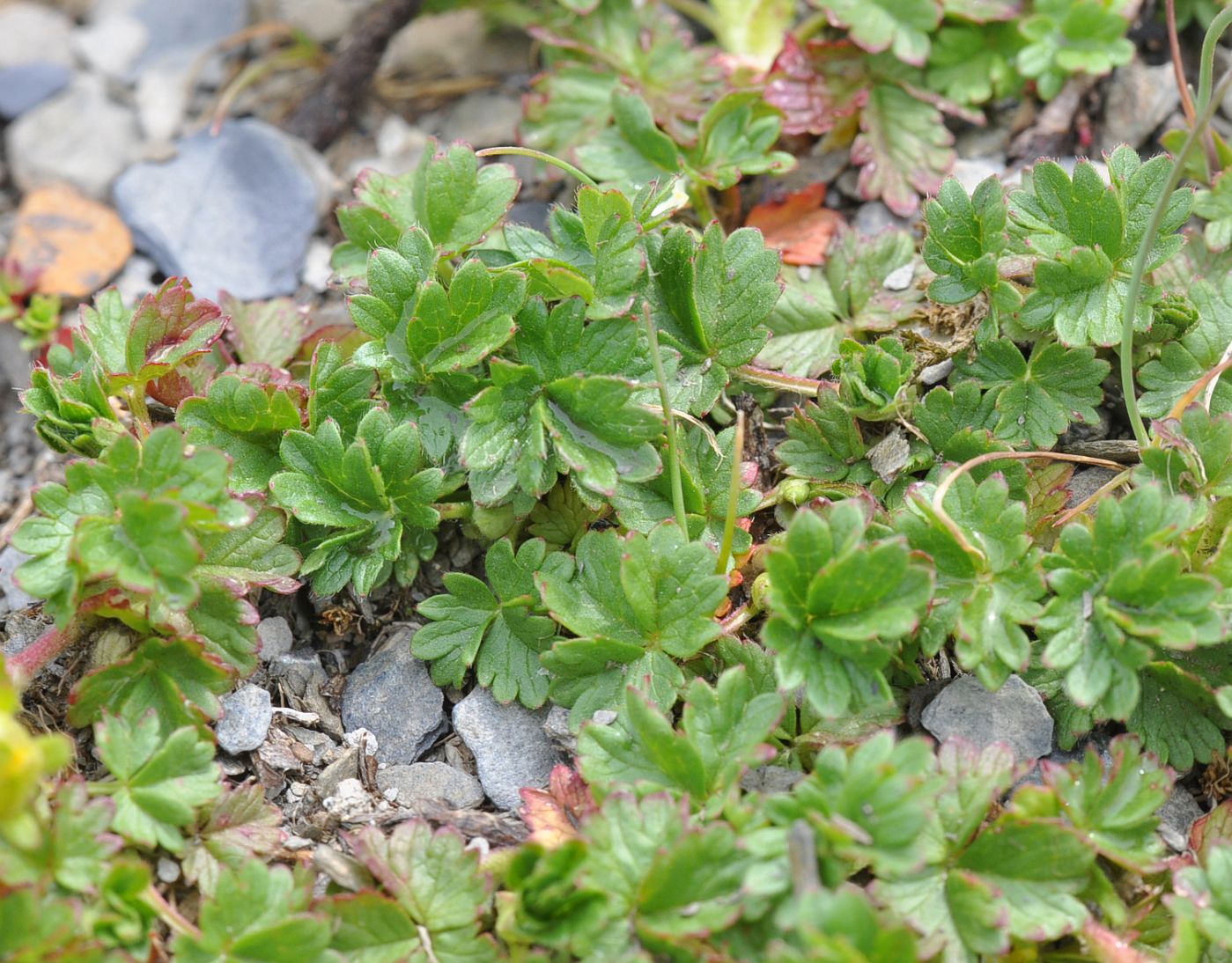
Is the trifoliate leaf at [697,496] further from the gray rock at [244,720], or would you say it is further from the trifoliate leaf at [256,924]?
the trifoliate leaf at [256,924]

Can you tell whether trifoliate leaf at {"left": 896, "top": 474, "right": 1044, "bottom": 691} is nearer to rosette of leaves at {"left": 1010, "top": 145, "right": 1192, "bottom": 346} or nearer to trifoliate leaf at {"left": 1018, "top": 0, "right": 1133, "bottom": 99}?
rosette of leaves at {"left": 1010, "top": 145, "right": 1192, "bottom": 346}

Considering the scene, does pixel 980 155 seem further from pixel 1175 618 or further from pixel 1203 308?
pixel 1175 618

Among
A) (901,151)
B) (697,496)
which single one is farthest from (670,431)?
(901,151)

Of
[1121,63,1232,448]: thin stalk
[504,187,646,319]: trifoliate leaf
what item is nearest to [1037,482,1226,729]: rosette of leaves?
[1121,63,1232,448]: thin stalk

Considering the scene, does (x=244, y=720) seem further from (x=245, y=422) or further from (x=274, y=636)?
(x=245, y=422)

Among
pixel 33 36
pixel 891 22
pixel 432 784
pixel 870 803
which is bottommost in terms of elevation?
pixel 432 784

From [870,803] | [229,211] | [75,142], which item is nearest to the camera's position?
[870,803]
